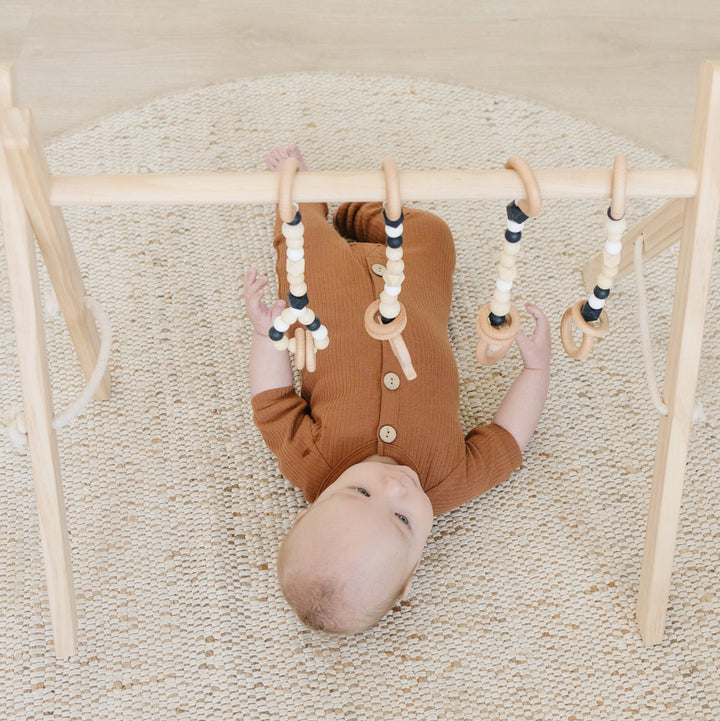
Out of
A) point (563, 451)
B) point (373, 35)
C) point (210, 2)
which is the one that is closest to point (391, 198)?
point (563, 451)

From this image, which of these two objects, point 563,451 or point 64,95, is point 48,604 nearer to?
point 563,451

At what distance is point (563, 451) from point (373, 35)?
0.82m

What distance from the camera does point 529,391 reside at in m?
1.07

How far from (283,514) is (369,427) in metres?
0.16

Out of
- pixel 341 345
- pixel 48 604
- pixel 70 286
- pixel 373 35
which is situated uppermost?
pixel 373 35

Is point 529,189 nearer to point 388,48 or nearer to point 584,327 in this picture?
point 584,327

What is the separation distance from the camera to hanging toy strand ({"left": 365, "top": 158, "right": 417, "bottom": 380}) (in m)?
0.73

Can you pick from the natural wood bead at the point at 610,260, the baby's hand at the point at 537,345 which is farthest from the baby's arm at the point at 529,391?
the natural wood bead at the point at 610,260

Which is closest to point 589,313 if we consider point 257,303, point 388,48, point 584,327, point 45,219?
point 584,327

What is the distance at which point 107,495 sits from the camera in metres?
1.08

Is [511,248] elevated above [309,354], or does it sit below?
Answer: above

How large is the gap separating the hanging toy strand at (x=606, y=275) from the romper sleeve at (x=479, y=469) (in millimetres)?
212

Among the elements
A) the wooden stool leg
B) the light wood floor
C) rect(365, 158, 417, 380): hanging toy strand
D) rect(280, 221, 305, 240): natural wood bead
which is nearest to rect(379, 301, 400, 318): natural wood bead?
rect(365, 158, 417, 380): hanging toy strand

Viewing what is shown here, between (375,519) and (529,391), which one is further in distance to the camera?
(529,391)
